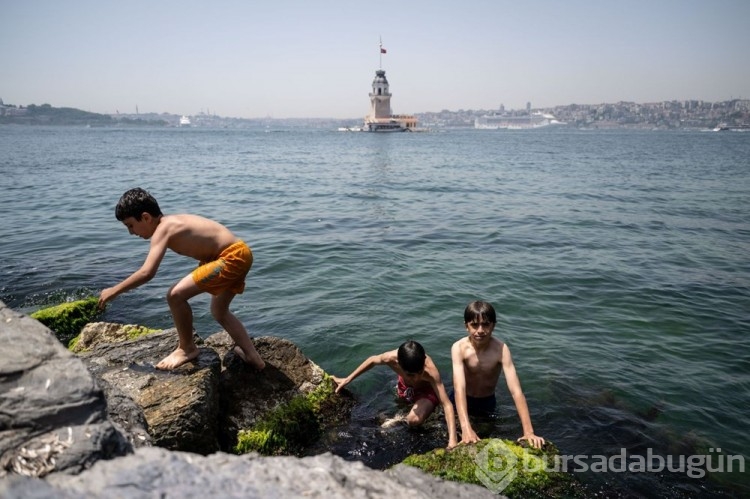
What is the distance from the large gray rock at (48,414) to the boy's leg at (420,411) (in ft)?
11.7

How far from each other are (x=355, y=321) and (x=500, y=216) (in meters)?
10.8

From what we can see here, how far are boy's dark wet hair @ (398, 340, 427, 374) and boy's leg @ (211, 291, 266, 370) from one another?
147 centimetres

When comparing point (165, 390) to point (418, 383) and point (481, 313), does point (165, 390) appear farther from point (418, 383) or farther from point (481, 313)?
point (481, 313)

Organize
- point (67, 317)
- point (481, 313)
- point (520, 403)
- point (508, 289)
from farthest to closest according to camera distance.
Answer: point (508, 289) < point (67, 317) < point (481, 313) < point (520, 403)

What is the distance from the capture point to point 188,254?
4.59 meters

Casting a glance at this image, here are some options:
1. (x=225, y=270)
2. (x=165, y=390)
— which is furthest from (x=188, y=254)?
(x=165, y=390)

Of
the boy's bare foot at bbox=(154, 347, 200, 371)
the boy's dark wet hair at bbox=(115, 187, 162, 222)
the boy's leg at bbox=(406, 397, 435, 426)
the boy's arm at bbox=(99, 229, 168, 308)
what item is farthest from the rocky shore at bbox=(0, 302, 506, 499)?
the boy's leg at bbox=(406, 397, 435, 426)

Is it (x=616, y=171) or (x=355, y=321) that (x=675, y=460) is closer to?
(x=355, y=321)

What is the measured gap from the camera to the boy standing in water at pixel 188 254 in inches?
169

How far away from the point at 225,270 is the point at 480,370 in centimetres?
289

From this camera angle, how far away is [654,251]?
12805 millimetres

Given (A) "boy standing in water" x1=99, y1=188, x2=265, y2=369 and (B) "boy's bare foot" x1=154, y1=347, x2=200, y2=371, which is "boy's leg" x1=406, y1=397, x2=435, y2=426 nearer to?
(A) "boy standing in water" x1=99, y1=188, x2=265, y2=369

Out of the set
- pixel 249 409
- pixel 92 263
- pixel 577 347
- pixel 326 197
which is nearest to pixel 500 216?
pixel 326 197

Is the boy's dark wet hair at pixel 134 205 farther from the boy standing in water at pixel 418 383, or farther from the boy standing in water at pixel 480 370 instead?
the boy standing in water at pixel 480 370
